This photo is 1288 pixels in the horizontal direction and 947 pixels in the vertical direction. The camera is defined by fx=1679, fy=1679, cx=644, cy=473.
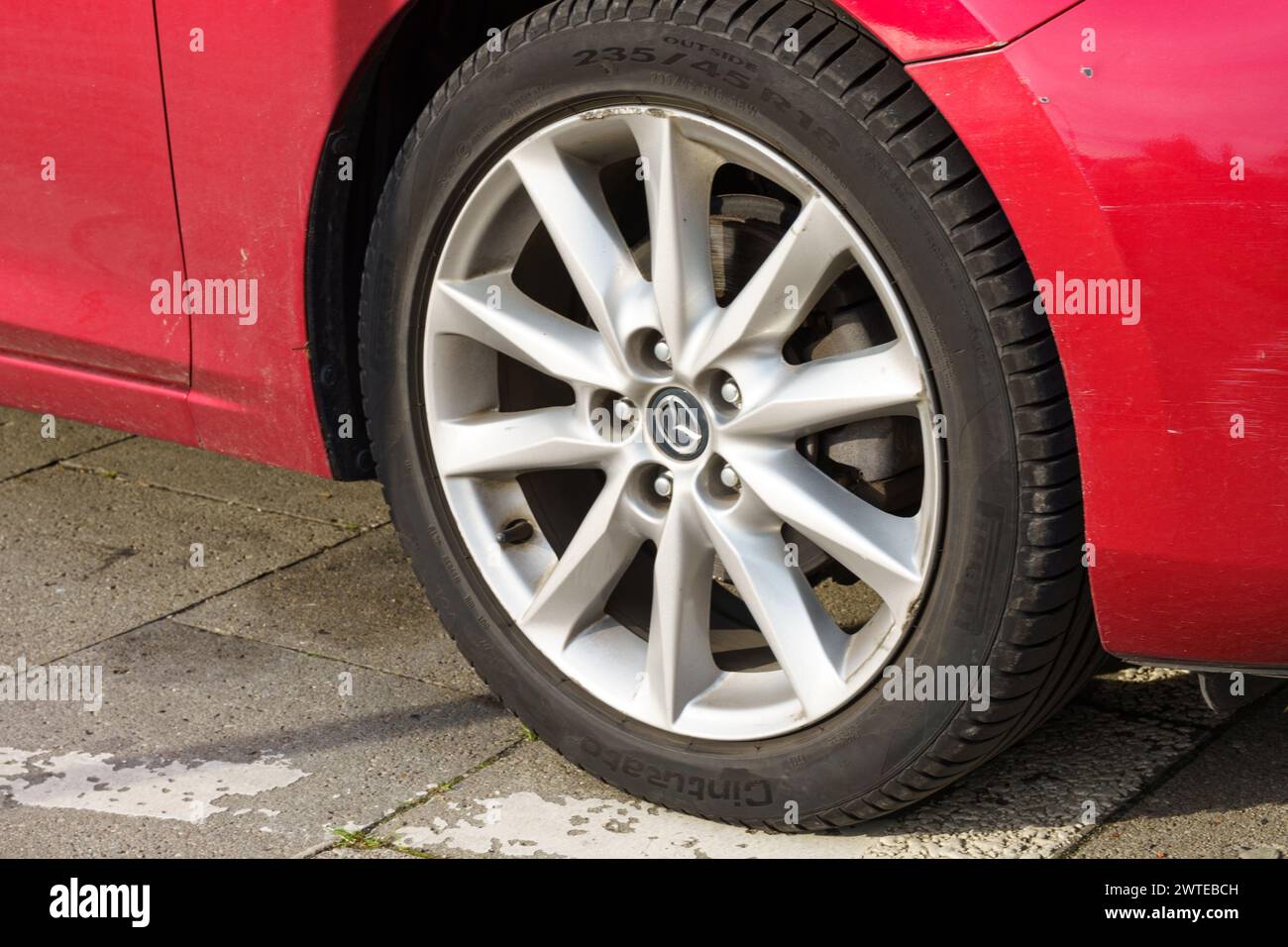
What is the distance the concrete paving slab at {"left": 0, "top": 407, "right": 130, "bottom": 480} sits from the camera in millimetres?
3869

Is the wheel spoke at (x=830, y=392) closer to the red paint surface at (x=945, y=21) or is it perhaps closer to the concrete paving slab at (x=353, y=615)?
the red paint surface at (x=945, y=21)

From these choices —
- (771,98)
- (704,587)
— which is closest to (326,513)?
(704,587)

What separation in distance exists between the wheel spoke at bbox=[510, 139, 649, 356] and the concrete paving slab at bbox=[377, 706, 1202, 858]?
0.68m

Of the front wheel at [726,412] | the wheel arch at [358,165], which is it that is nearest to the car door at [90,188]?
the wheel arch at [358,165]

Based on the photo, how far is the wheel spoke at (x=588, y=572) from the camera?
2438 millimetres

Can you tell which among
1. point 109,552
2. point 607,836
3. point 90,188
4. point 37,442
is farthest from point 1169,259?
point 37,442

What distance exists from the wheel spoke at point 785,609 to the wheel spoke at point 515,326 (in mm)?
311

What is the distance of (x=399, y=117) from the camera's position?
261 cm

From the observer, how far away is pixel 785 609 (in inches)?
90.9

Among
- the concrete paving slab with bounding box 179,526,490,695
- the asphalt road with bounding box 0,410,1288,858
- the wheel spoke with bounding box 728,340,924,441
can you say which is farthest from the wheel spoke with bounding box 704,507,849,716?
the concrete paving slab with bounding box 179,526,490,695

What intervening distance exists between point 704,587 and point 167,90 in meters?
1.13

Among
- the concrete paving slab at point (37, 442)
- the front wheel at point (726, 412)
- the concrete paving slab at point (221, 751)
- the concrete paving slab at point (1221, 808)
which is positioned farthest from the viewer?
the concrete paving slab at point (37, 442)

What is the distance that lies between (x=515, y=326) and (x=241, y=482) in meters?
1.44

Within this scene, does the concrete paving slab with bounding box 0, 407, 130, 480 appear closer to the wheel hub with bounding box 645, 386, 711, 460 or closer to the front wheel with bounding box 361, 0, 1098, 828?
the front wheel with bounding box 361, 0, 1098, 828
